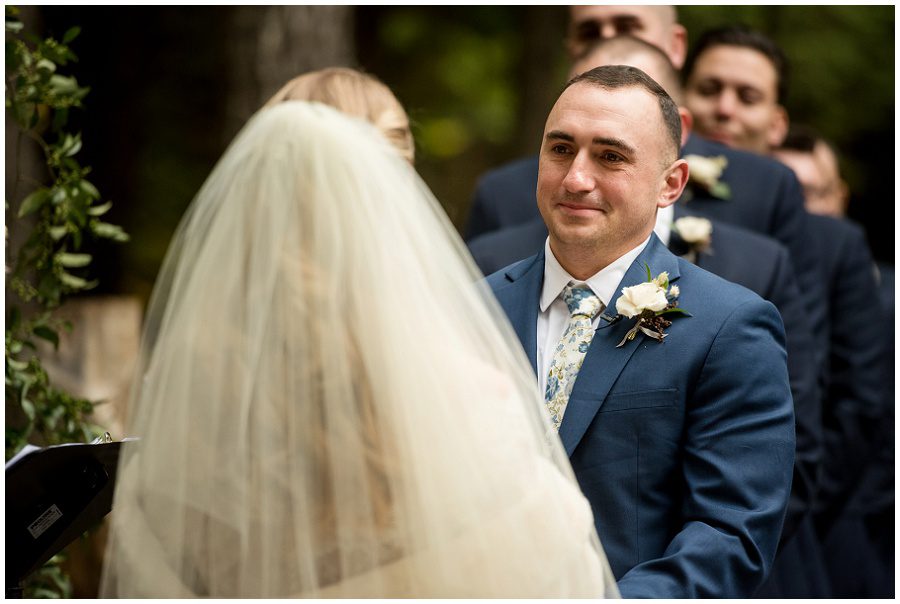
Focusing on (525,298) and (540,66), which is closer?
(525,298)

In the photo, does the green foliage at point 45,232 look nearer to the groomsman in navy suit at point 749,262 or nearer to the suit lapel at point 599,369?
the groomsman in navy suit at point 749,262

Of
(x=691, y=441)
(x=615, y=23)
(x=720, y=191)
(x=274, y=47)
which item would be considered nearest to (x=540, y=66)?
(x=274, y=47)

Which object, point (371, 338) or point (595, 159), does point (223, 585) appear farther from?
point (595, 159)

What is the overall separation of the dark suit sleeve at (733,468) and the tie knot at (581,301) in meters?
0.34

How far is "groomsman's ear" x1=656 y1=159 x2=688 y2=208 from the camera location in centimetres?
326

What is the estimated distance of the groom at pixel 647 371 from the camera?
2914 mm

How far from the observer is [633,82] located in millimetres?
3152

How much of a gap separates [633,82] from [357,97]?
81 centimetres

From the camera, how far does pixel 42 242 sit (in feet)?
13.8

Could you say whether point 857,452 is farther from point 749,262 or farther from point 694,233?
point 694,233

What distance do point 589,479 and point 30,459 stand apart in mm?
1358

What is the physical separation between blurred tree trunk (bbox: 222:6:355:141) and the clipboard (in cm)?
518

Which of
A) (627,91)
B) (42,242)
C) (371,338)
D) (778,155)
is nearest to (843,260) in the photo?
(778,155)

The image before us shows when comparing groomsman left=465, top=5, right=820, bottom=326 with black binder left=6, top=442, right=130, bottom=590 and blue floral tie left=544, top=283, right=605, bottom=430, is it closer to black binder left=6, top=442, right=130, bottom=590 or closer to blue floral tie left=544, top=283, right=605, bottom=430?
blue floral tie left=544, top=283, right=605, bottom=430
